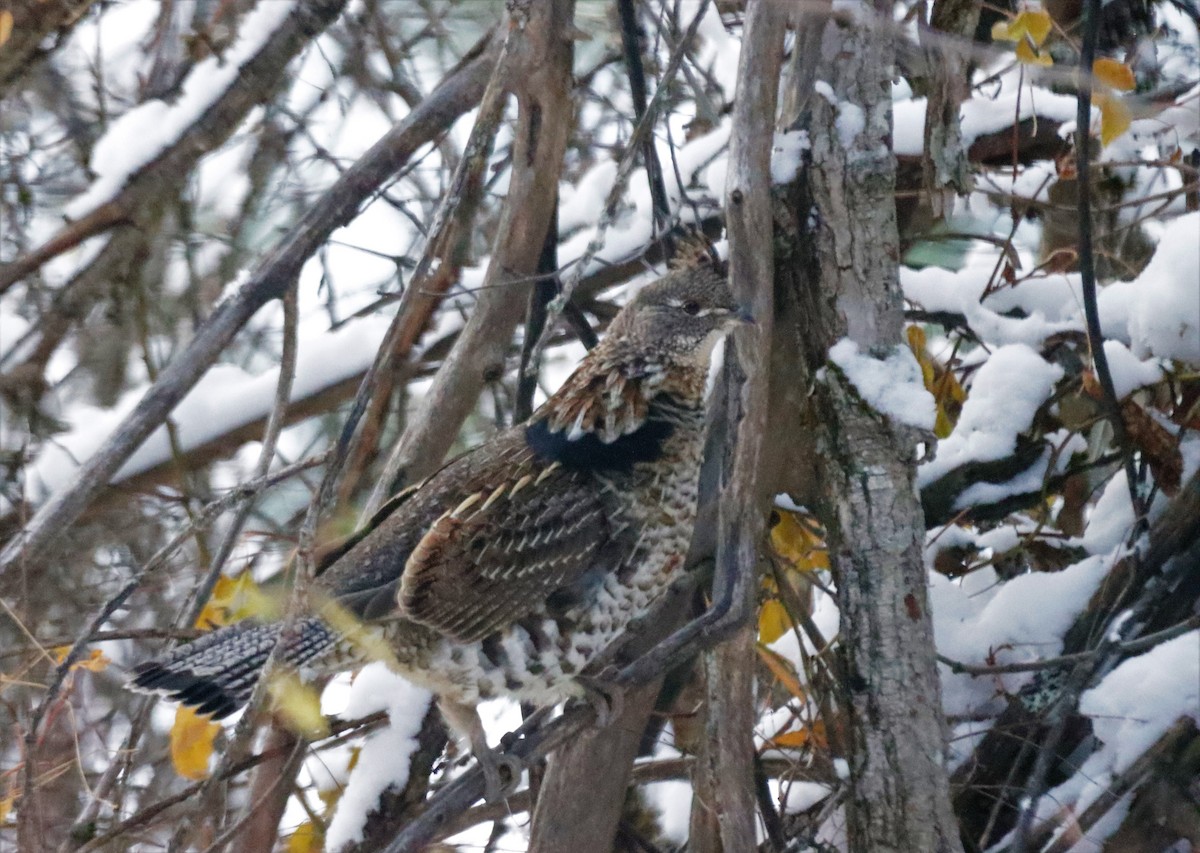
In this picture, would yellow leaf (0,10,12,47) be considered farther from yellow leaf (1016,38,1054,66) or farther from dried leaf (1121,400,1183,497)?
dried leaf (1121,400,1183,497)

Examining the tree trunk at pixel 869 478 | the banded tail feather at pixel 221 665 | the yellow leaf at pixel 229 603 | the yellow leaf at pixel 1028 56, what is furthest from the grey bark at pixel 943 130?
the yellow leaf at pixel 229 603

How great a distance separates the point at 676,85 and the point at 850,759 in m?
2.17

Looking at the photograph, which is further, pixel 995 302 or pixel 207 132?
pixel 207 132

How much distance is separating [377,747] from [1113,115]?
7.02ft

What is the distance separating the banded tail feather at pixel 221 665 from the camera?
8.84 feet

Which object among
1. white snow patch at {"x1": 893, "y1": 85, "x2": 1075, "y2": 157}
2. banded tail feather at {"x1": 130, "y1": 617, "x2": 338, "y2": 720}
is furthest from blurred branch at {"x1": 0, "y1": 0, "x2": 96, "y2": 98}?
white snow patch at {"x1": 893, "y1": 85, "x2": 1075, "y2": 157}

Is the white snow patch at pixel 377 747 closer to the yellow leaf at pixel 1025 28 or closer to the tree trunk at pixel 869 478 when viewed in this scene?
the tree trunk at pixel 869 478

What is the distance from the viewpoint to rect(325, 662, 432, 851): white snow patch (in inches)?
127

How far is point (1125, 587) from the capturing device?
3.09 meters

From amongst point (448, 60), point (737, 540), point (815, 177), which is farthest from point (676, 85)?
point (737, 540)

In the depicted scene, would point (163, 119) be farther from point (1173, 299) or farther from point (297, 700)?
point (1173, 299)

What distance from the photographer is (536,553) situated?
2791 mm

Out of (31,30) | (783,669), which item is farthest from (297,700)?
(31,30)

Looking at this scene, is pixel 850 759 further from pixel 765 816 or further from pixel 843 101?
pixel 843 101
